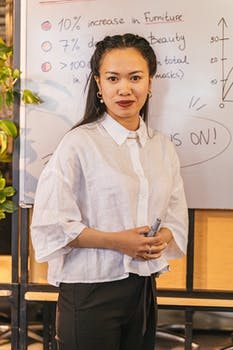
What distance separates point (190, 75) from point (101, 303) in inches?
42.5

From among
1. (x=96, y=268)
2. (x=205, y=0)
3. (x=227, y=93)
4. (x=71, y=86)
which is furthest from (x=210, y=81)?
(x=96, y=268)

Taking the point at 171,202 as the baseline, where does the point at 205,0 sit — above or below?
above

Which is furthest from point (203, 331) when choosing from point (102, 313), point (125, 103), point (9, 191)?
point (125, 103)

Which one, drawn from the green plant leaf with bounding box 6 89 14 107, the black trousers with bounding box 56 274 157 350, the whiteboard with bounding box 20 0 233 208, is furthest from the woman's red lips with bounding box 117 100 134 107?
the green plant leaf with bounding box 6 89 14 107

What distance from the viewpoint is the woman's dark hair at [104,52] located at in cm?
135

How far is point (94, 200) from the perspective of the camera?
1305 millimetres

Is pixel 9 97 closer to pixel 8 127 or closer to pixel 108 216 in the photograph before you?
pixel 8 127

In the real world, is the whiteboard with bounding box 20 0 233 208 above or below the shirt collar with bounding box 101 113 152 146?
above

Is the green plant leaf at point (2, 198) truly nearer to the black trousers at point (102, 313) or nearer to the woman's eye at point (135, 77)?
the black trousers at point (102, 313)

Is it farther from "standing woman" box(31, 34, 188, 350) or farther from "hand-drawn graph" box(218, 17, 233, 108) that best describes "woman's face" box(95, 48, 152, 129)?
"hand-drawn graph" box(218, 17, 233, 108)

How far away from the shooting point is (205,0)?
1.92 m

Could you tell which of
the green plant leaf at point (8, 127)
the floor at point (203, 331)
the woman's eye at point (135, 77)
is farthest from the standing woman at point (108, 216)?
the floor at point (203, 331)

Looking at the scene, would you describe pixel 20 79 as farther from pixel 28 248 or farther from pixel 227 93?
pixel 227 93

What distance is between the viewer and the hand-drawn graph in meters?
1.92
